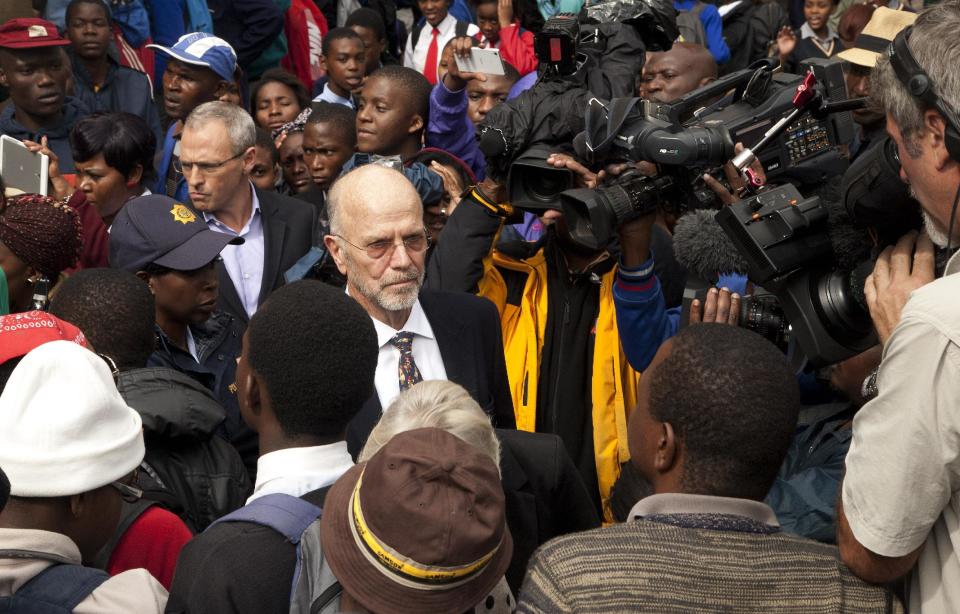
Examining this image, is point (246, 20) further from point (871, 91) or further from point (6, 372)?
point (871, 91)

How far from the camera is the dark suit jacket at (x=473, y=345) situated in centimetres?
351

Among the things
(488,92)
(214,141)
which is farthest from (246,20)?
(214,141)

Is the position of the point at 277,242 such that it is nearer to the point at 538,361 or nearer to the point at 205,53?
the point at 538,361

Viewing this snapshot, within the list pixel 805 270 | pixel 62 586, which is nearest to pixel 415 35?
pixel 805 270

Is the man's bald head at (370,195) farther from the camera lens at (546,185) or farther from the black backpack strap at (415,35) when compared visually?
the black backpack strap at (415,35)

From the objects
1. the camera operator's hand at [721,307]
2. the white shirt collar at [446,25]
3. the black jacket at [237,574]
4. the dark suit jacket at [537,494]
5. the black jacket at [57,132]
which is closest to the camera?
the black jacket at [237,574]

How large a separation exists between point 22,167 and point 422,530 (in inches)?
128

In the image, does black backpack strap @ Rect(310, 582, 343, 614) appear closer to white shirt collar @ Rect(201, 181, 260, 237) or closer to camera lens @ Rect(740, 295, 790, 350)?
camera lens @ Rect(740, 295, 790, 350)

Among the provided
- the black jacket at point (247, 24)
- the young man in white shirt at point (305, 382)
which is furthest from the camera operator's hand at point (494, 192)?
the black jacket at point (247, 24)

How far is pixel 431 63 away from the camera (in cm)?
843

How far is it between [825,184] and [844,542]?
1.25 meters

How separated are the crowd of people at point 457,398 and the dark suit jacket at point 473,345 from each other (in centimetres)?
1

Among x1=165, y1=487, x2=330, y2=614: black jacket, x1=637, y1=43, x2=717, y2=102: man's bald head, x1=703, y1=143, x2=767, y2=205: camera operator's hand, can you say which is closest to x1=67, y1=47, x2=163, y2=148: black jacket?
x1=637, y1=43, x2=717, y2=102: man's bald head

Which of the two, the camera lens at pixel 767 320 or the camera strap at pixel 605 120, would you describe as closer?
the camera lens at pixel 767 320
